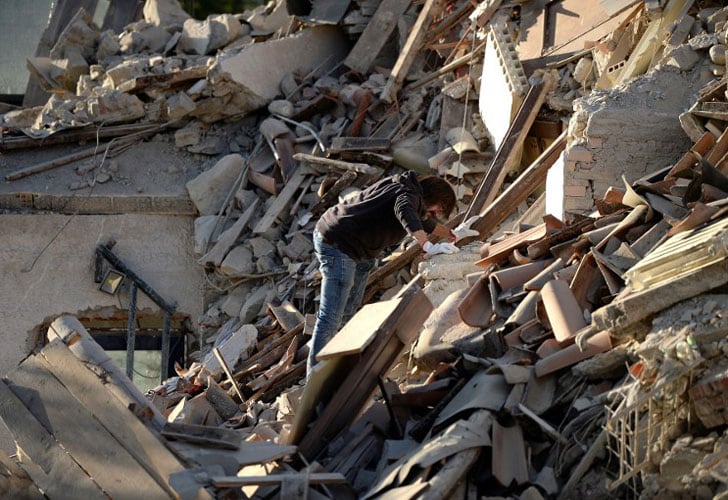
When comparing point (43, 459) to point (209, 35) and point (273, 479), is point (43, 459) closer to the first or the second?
point (273, 479)

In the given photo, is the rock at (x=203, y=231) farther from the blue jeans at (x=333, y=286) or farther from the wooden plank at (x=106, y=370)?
the wooden plank at (x=106, y=370)

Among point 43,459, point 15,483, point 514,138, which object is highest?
point 43,459

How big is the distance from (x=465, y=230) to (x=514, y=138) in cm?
152

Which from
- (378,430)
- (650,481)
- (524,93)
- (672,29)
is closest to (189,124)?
(524,93)

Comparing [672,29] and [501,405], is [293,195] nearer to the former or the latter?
[672,29]

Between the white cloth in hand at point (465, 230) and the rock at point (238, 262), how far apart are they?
9.69 ft

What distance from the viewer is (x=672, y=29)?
32.0 feet

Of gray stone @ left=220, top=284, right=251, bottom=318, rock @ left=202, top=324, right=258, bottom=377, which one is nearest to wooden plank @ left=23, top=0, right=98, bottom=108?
gray stone @ left=220, top=284, right=251, bottom=318

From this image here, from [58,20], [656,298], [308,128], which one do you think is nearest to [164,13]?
[58,20]

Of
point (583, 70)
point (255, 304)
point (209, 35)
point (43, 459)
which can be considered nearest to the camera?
point (43, 459)

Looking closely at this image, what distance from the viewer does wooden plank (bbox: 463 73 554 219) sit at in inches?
420

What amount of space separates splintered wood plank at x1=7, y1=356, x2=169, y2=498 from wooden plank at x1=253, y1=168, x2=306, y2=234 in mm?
5680

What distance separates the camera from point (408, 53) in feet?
42.4

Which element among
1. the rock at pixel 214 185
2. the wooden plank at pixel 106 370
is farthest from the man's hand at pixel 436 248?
the rock at pixel 214 185
